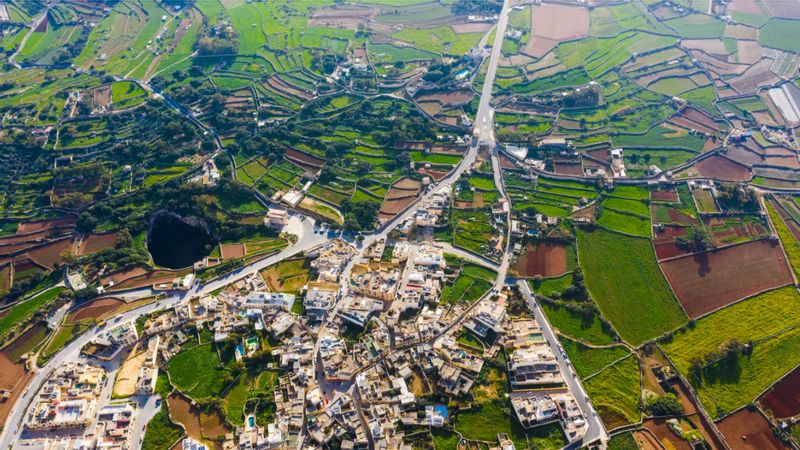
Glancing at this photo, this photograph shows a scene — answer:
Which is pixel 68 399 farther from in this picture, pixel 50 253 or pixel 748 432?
pixel 748 432

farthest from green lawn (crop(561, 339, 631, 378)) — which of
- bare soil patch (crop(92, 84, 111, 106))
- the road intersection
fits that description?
bare soil patch (crop(92, 84, 111, 106))

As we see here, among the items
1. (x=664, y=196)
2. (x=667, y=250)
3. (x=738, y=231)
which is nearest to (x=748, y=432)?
(x=667, y=250)

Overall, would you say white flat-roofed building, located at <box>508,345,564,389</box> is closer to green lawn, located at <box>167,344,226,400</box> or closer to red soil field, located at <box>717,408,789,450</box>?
red soil field, located at <box>717,408,789,450</box>

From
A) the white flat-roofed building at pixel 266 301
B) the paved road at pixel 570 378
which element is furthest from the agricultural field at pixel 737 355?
the white flat-roofed building at pixel 266 301

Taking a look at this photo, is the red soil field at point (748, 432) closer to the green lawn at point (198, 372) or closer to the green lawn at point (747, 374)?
the green lawn at point (747, 374)

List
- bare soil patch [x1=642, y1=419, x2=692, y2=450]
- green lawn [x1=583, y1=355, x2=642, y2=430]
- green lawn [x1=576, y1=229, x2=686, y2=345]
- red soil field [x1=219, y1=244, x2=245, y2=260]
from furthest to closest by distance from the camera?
1. red soil field [x1=219, y1=244, x2=245, y2=260]
2. green lawn [x1=576, y1=229, x2=686, y2=345]
3. green lawn [x1=583, y1=355, x2=642, y2=430]
4. bare soil patch [x1=642, y1=419, x2=692, y2=450]
